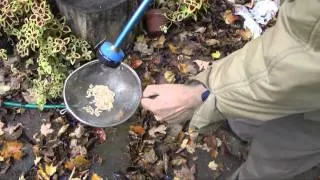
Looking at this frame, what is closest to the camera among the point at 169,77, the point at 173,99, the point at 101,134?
the point at 173,99

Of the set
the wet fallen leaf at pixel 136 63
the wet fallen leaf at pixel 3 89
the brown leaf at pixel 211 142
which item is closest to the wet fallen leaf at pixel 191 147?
A: the brown leaf at pixel 211 142

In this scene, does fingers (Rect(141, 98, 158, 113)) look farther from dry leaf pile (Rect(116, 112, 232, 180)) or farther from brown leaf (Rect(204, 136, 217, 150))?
brown leaf (Rect(204, 136, 217, 150))

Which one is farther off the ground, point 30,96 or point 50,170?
point 30,96

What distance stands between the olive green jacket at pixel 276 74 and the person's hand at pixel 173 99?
77 mm

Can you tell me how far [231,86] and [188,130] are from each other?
1.65 meters

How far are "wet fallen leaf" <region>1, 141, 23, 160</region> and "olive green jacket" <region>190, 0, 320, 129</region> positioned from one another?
5.82 ft

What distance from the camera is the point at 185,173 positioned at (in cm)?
335

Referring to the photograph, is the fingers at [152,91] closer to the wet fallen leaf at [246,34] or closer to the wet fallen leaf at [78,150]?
the wet fallen leaf at [78,150]

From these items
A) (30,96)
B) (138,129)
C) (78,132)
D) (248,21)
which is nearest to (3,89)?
(30,96)

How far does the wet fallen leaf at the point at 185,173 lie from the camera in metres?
3.34

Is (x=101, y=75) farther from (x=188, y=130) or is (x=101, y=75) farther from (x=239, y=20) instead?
(x=239, y=20)

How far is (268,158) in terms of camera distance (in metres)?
2.55

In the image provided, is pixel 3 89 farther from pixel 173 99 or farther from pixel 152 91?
pixel 173 99

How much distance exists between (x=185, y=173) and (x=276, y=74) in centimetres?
180
